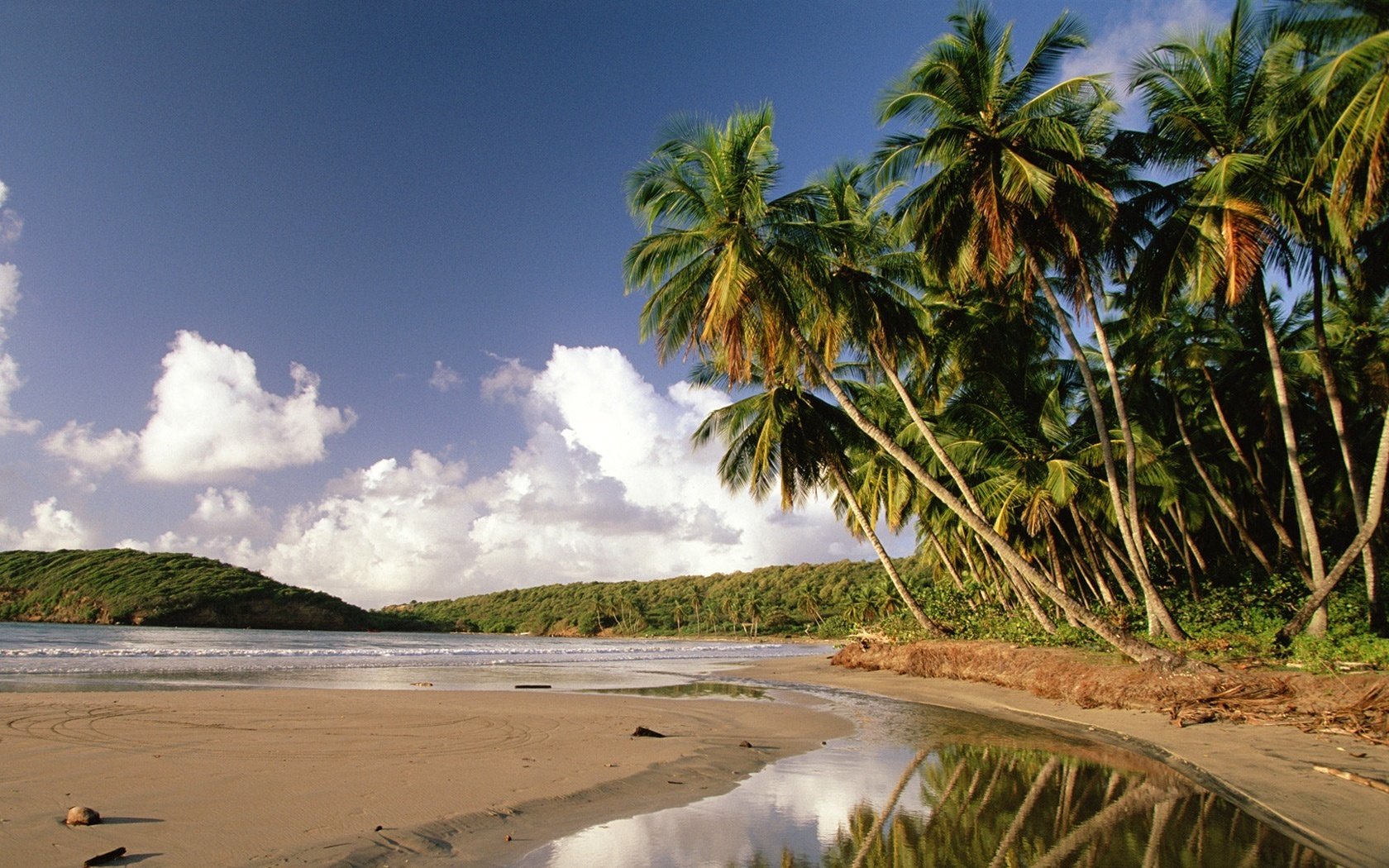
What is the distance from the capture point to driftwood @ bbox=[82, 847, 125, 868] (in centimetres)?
391

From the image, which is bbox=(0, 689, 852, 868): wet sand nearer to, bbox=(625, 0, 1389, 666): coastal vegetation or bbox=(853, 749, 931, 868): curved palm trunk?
bbox=(853, 749, 931, 868): curved palm trunk

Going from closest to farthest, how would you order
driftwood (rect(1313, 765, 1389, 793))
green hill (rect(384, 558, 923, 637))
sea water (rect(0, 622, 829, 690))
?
driftwood (rect(1313, 765, 1389, 793))
sea water (rect(0, 622, 829, 690))
green hill (rect(384, 558, 923, 637))

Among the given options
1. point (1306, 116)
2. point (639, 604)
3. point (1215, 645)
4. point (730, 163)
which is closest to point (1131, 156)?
point (1306, 116)

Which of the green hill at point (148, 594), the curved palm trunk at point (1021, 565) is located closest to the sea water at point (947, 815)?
the curved palm trunk at point (1021, 565)

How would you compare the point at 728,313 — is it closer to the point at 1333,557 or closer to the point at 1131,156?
the point at 1131,156

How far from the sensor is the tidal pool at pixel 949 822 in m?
4.44

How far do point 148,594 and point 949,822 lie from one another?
247 feet

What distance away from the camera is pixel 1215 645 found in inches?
449

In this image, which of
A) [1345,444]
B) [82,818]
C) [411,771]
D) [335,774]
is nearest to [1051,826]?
[411,771]

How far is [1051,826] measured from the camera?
517cm

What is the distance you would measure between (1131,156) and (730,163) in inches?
305

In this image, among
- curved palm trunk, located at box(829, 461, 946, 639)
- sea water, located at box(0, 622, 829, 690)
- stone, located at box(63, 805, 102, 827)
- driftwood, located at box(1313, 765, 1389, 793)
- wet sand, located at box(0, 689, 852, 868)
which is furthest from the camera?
curved palm trunk, located at box(829, 461, 946, 639)

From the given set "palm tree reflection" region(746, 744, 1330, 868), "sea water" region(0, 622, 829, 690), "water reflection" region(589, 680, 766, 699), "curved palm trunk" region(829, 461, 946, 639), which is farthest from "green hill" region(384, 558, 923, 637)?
"palm tree reflection" region(746, 744, 1330, 868)

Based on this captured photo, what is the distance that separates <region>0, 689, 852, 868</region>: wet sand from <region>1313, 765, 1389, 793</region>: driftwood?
15.9 feet
